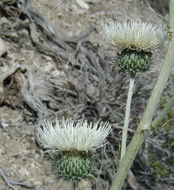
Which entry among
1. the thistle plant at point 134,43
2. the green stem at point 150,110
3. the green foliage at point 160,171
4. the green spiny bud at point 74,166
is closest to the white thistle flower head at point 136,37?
the thistle plant at point 134,43

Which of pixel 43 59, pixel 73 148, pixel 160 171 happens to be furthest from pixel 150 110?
pixel 43 59

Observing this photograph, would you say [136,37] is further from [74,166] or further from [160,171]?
[160,171]

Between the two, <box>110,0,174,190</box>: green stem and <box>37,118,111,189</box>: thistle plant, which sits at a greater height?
<box>110,0,174,190</box>: green stem

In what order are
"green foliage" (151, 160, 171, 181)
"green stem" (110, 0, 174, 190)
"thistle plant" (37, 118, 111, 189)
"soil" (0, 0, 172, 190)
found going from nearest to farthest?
"green stem" (110, 0, 174, 190) → "thistle plant" (37, 118, 111, 189) → "soil" (0, 0, 172, 190) → "green foliage" (151, 160, 171, 181)

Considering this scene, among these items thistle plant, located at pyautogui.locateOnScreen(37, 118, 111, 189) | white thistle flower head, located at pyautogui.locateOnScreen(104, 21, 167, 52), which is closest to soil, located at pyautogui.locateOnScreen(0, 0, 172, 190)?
white thistle flower head, located at pyautogui.locateOnScreen(104, 21, 167, 52)

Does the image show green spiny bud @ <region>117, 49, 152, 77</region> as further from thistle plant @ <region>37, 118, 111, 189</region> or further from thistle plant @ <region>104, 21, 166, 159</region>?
thistle plant @ <region>37, 118, 111, 189</region>
